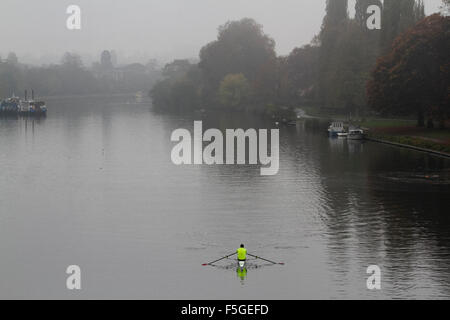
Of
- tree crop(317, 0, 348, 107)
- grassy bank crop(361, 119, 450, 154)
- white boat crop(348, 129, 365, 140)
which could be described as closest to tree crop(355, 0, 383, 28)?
tree crop(317, 0, 348, 107)

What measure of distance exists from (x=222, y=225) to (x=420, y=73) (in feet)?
226

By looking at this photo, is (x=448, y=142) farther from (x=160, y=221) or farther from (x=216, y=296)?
(x=216, y=296)

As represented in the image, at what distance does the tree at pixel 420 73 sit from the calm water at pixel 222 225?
17.5 m

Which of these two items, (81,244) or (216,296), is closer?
(216,296)

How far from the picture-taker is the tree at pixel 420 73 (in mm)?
109750

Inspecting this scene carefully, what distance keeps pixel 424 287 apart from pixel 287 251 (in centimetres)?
1040

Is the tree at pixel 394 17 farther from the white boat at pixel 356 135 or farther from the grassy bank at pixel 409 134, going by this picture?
the white boat at pixel 356 135

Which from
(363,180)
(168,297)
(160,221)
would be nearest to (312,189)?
(363,180)

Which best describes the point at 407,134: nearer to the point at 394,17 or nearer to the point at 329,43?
the point at 394,17

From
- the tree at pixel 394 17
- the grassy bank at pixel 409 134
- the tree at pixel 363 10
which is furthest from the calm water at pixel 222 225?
the tree at pixel 363 10

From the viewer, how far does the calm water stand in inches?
1542

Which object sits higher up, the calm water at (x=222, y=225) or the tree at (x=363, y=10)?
the tree at (x=363, y=10)

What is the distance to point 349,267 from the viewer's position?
137 feet
